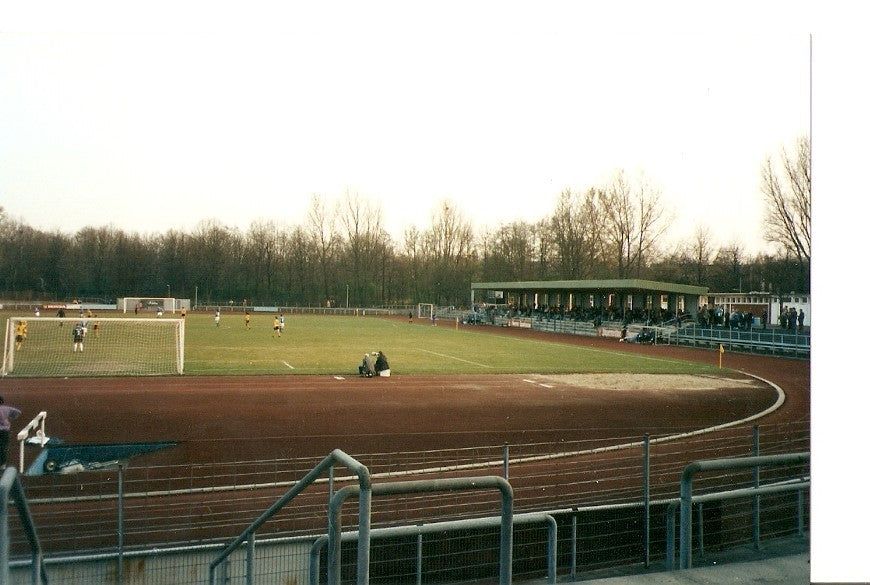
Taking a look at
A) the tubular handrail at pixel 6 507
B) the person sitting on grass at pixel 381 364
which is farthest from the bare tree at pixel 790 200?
the person sitting on grass at pixel 381 364

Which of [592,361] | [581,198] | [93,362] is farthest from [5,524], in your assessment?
[592,361]

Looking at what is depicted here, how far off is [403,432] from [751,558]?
180 inches

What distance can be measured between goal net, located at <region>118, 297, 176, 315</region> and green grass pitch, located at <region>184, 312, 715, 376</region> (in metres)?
0.56

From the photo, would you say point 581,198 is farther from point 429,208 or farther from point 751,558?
point 751,558

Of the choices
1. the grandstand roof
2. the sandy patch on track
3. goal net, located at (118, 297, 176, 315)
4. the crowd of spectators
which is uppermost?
the grandstand roof

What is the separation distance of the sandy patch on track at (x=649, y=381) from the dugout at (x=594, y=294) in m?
1.54

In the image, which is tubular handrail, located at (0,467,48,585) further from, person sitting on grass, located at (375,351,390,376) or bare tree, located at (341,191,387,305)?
person sitting on grass, located at (375,351,390,376)

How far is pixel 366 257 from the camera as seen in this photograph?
7527 mm

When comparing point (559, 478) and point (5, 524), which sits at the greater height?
point (5, 524)

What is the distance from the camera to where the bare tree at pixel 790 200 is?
577 cm

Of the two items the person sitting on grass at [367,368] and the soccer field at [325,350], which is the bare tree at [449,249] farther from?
the person sitting on grass at [367,368]

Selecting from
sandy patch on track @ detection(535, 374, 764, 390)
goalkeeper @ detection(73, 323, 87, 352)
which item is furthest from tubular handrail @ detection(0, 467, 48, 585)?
sandy patch on track @ detection(535, 374, 764, 390)

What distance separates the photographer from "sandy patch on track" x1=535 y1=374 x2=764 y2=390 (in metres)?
10.1
